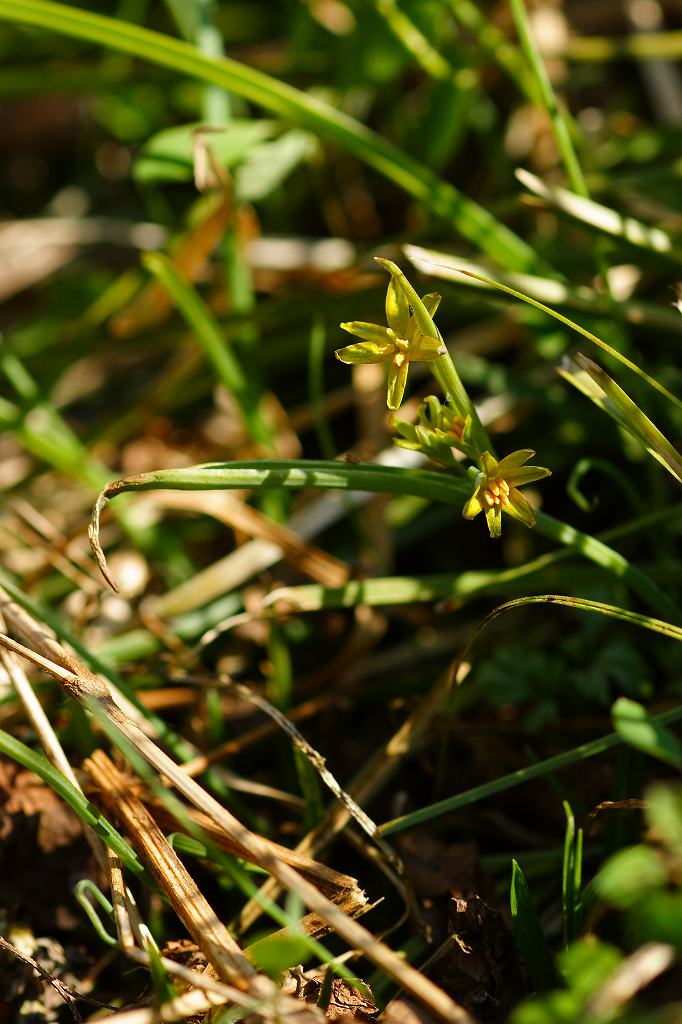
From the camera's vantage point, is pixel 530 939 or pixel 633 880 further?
pixel 530 939

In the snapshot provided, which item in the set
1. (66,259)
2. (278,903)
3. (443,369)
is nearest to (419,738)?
(278,903)

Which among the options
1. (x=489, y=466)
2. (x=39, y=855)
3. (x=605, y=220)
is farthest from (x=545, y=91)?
(x=39, y=855)

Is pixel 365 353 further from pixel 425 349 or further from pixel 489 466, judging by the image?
pixel 489 466

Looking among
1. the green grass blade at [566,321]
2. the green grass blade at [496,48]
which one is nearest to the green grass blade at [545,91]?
Answer: the green grass blade at [496,48]

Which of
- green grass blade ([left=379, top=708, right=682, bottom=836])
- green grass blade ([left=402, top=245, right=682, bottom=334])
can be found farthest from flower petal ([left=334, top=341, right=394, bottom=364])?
green grass blade ([left=379, top=708, right=682, bottom=836])

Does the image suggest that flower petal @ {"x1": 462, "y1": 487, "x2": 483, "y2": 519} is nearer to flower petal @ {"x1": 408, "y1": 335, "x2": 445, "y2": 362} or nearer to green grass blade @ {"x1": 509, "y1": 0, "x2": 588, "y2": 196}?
flower petal @ {"x1": 408, "y1": 335, "x2": 445, "y2": 362}

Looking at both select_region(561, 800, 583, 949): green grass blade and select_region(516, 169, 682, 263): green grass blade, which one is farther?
select_region(516, 169, 682, 263): green grass blade
